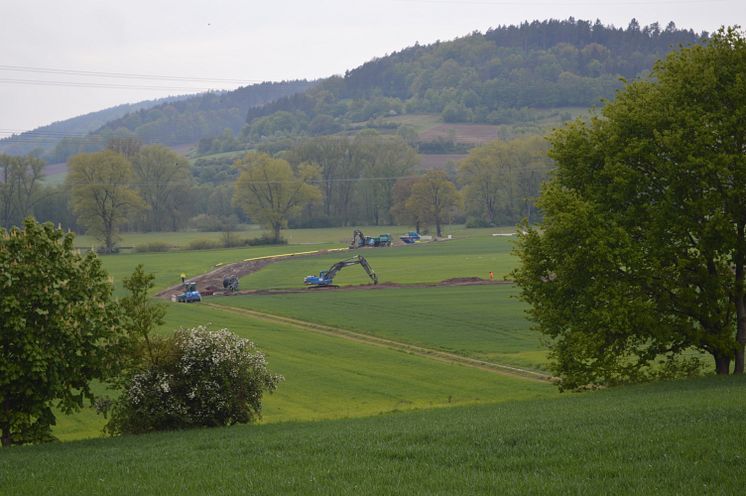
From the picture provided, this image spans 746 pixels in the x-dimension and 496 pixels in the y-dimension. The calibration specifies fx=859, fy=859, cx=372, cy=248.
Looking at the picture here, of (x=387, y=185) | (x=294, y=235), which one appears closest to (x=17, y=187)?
(x=294, y=235)

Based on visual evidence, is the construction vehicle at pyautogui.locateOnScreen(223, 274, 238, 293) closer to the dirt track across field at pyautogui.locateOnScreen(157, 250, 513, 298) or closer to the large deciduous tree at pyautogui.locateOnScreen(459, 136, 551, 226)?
the dirt track across field at pyautogui.locateOnScreen(157, 250, 513, 298)

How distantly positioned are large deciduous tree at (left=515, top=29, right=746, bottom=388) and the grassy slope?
31.8 ft

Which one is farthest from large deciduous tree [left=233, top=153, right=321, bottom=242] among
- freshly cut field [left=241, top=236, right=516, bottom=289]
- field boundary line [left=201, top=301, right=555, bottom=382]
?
field boundary line [left=201, top=301, right=555, bottom=382]

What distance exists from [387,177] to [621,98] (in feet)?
469

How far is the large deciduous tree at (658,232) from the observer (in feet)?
101

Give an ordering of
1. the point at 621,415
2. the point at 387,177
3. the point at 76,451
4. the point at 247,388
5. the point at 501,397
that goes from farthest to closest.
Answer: the point at 387,177 < the point at 501,397 < the point at 247,388 < the point at 76,451 < the point at 621,415

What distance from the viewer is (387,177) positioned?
177m

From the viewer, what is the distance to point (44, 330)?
24438 mm

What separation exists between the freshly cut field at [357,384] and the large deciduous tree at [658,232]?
4868 millimetres

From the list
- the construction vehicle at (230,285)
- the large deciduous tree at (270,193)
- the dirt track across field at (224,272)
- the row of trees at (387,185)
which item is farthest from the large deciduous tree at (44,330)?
the large deciduous tree at (270,193)

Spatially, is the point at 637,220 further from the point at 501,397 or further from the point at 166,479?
the point at 166,479

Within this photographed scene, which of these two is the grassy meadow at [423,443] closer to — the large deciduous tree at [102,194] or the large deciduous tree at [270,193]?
the large deciduous tree at [102,194]

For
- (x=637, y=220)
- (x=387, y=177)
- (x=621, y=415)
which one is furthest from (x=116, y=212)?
(x=621, y=415)

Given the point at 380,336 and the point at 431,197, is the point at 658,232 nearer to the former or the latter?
the point at 380,336
